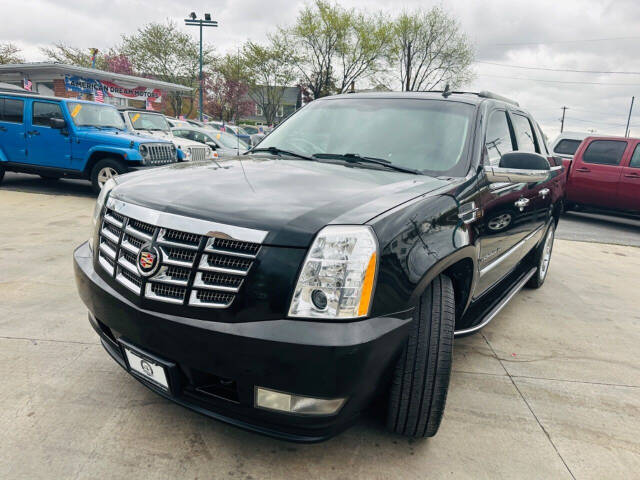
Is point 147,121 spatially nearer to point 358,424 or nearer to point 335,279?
point 358,424

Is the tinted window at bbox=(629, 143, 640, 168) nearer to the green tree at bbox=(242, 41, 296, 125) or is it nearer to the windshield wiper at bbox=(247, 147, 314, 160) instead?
the windshield wiper at bbox=(247, 147, 314, 160)

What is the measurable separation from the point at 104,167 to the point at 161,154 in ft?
3.52

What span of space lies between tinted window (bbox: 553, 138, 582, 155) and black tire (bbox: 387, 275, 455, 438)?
11392 mm

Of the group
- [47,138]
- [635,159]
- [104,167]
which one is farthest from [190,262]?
[635,159]

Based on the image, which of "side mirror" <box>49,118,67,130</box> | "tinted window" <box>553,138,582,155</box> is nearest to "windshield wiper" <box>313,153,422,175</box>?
"side mirror" <box>49,118,67,130</box>

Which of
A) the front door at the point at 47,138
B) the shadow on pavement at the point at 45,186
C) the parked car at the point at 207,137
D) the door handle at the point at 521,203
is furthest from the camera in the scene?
the parked car at the point at 207,137

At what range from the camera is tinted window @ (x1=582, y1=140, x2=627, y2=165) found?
9266 mm

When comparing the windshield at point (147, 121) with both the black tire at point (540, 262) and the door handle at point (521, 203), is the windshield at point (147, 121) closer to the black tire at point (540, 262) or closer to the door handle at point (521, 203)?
the black tire at point (540, 262)

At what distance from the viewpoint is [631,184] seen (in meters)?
8.98

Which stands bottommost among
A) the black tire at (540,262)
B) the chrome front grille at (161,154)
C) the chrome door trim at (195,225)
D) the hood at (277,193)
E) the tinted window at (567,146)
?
the black tire at (540,262)

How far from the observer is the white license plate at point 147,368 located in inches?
72.1

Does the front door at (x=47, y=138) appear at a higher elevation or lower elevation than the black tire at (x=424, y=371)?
higher

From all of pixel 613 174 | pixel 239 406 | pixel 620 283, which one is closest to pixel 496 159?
pixel 239 406

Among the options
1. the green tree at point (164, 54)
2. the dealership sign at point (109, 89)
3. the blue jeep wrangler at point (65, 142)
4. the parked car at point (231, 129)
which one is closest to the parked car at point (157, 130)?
the blue jeep wrangler at point (65, 142)
